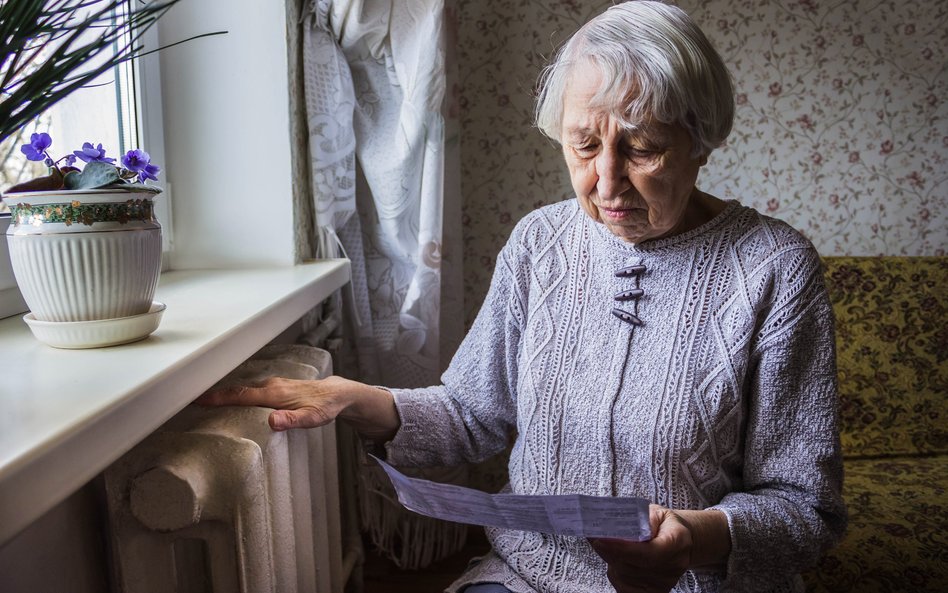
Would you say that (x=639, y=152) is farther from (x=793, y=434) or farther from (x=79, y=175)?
(x=79, y=175)

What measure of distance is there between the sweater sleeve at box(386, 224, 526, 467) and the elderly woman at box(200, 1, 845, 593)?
0.01 meters

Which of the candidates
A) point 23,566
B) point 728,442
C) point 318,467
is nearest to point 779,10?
point 728,442

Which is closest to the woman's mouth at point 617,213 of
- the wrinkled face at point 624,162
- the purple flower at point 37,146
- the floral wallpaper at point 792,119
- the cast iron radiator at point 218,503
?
the wrinkled face at point 624,162

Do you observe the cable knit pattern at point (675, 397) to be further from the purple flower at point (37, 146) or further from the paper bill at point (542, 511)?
the purple flower at point (37, 146)

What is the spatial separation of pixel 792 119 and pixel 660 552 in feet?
5.75

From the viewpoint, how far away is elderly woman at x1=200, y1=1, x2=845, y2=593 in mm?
872

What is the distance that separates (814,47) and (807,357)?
1.53 metres

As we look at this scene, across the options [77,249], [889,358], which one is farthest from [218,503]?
[889,358]

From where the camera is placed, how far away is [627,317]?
0.98 m

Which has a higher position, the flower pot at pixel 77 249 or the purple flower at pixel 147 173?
the purple flower at pixel 147 173

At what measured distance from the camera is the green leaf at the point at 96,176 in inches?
25.3

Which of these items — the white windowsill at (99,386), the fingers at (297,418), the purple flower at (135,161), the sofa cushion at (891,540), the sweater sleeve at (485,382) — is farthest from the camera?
the sofa cushion at (891,540)

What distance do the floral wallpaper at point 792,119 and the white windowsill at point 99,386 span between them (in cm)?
122

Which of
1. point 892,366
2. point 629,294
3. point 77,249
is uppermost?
point 77,249
